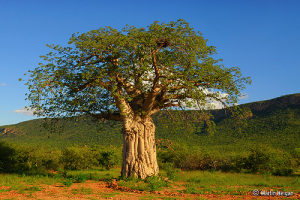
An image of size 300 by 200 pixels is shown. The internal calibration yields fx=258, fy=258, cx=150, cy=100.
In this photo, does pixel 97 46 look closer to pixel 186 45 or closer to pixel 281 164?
pixel 186 45

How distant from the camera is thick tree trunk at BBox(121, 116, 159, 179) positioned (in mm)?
→ 11453

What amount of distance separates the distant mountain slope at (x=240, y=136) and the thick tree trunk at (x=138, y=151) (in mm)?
19569

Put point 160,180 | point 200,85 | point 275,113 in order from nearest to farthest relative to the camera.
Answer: point 160,180 → point 200,85 → point 275,113

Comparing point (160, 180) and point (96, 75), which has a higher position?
point (96, 75)

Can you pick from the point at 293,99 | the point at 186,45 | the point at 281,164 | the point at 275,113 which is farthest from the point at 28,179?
the point at 293,99

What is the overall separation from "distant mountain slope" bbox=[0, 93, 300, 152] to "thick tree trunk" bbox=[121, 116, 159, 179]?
770 inches

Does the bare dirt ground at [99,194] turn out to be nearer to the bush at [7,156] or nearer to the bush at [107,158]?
the bush at [7,156]

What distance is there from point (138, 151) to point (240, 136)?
23799 mm

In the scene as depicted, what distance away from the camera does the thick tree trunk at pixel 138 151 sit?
37.6 ft

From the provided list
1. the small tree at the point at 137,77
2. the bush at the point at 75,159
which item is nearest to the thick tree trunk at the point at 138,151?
the small tree at the point at 137,77

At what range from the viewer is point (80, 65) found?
10.7m

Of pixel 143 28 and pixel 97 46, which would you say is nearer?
pixel 97 46

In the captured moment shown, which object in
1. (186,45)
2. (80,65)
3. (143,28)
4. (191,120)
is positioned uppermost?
(143,28)

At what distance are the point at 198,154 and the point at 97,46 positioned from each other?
1331 centimetres
